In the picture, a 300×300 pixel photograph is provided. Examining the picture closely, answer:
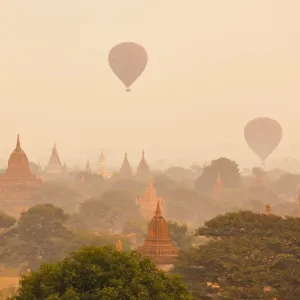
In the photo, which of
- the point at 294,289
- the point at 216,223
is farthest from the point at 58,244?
the point at 294,289

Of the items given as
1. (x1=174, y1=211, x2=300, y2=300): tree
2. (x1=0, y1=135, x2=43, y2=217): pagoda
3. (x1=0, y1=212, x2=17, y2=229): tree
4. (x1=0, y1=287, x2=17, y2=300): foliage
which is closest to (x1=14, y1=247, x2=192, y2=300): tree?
(x1=174, y1=211, x2=300, y2=300): tree

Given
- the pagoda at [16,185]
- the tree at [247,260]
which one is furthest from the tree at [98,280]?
the pagoda at [16,185]

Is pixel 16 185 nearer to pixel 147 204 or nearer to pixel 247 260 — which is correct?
pixel 147 204

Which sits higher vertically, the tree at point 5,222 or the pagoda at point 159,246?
the tree at point 5,222

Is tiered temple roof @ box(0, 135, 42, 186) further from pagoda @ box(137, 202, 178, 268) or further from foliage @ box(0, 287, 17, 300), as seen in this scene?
pagoda @ box(137, 202, 178, 268)

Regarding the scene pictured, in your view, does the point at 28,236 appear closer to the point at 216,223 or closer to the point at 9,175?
the point at 216,223

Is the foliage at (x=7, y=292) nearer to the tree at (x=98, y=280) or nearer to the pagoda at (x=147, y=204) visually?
the tree at (x=98, y=280)

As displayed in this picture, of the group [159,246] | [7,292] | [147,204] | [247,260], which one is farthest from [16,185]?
[247,260]
